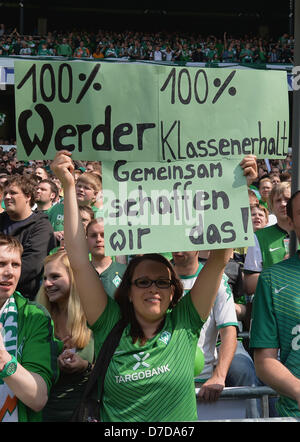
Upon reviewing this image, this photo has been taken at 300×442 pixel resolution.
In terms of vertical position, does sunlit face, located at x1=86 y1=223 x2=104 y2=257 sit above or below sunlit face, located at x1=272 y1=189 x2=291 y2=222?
below

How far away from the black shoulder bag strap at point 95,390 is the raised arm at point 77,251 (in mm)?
122

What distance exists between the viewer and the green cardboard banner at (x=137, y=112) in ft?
7.00

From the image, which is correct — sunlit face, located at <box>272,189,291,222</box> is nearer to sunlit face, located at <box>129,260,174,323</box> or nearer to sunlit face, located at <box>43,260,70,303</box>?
sunlit face, located at <box>43,260,70,303</box>

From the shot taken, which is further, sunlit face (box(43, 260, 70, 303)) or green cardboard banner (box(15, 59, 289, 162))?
sunlit face (box(43, 260, 70, 303))

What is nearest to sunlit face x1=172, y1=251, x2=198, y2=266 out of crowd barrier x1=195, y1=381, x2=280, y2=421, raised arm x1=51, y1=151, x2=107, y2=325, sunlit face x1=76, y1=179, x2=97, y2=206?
crowd barrier x1=195, y1=381, x2=280, y2=421

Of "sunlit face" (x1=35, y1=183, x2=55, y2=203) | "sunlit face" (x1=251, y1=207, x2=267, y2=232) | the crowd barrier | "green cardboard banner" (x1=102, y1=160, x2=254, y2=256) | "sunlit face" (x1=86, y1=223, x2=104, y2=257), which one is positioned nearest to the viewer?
"green cardboard banner" (x1=102, y1=160, x2=254, y2=256)

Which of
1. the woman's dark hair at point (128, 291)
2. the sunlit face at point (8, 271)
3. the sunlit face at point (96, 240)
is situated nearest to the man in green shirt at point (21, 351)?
the sunlit face at point (8, 271)

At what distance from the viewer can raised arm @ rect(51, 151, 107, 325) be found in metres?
2.11

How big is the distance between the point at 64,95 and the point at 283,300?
1.09 meters

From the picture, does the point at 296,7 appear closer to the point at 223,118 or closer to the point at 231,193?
the point at 223,118

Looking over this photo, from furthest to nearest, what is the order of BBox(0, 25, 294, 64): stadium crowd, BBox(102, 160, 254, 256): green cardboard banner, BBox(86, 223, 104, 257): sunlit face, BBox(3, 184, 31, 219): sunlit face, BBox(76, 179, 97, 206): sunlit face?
BBox(0, 25, 294, 64): stadium crowd → BBox(76, 179, 97, 206): sunlit face → BBox(3, 184, 31, 219): sunlit face → BBox(86, 223, 104, 257): sunlit face → BBox(102, 160, 254, 256): green cardboard banner

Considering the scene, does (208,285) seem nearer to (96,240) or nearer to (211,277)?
(211,277)

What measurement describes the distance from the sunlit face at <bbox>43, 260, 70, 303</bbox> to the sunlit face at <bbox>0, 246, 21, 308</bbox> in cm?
68

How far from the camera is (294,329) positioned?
206 cm
